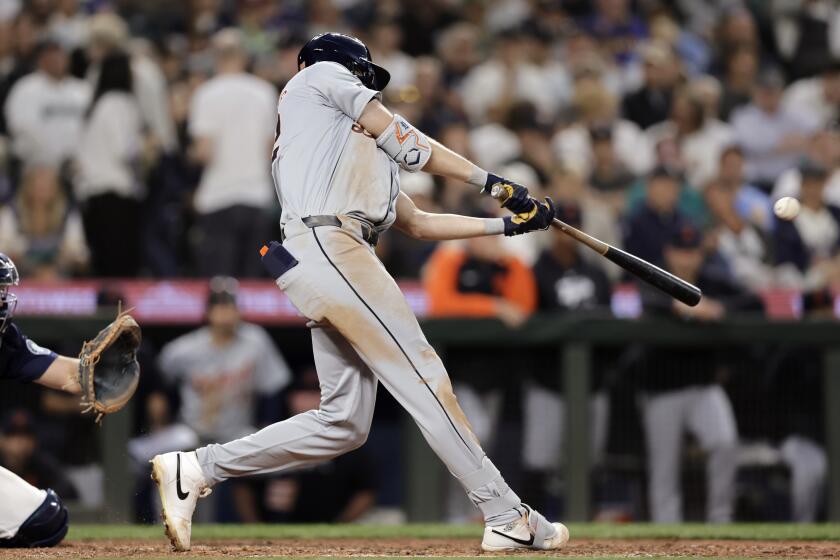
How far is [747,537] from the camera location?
6.69 metres

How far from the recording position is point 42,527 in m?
5.91

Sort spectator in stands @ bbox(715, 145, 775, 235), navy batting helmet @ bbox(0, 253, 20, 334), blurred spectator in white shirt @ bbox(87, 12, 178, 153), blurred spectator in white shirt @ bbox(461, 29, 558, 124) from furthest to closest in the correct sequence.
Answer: blurred spectator in white shirt @ bbox(461, 29, 558, 124) → spectator in stands @ bbox(715, 145, 775, 235) → blurred spectator in white shirt @ bbox(87, 12, 178, 153) → navy batting helmet @ bbox(0, 253, 20, 334)

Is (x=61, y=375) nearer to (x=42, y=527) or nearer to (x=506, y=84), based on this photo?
(x=42, y=527)

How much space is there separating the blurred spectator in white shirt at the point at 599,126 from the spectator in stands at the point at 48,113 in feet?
12.1

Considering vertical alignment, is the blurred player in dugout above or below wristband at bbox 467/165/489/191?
below

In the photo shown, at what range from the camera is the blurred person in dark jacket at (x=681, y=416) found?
8.06 metres

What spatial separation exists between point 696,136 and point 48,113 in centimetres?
510

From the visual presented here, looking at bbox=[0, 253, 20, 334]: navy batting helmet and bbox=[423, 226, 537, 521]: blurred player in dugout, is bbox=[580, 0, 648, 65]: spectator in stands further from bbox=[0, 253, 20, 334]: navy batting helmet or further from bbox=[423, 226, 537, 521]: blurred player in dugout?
bbox=[0, 253, 20, 334]: navy batting helmet

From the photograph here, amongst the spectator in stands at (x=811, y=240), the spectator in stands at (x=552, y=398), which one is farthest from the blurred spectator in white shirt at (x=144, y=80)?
the spectator in stands at (x=811, y=240)

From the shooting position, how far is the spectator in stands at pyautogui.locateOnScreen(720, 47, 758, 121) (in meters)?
12.3

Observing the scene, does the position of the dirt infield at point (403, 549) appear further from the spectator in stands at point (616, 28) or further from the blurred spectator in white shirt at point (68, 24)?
the spectator in stands at point (616, 28)

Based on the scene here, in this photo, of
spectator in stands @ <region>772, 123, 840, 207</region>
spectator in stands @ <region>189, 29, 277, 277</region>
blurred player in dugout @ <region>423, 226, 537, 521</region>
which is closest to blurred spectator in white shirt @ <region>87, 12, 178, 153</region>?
spectator in stands @ <region>189, 29, 277, 277</region>

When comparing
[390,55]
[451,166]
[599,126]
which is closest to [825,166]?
[599,126]

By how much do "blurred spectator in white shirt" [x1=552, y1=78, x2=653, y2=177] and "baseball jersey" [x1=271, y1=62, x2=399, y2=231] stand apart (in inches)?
214
